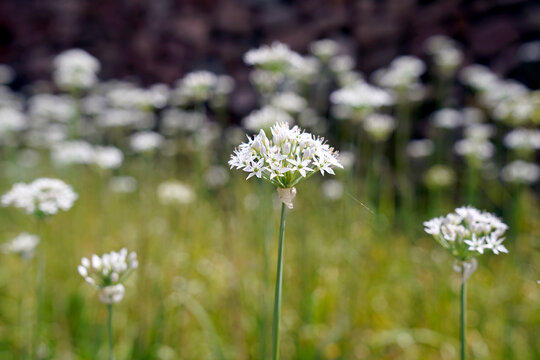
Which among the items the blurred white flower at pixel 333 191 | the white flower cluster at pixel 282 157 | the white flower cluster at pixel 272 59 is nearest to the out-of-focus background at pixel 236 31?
the blurred white flower at pixel 333 191

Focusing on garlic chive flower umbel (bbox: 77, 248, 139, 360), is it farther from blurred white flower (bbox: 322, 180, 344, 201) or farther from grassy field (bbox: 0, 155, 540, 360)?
blurred white flower (bbox: 322, 180, 344, 201)

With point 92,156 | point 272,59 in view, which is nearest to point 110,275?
point 272,59

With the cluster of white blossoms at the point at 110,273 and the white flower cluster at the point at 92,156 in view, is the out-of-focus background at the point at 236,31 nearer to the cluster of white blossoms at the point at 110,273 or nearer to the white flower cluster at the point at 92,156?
the white flower cluster at the point at 92,156

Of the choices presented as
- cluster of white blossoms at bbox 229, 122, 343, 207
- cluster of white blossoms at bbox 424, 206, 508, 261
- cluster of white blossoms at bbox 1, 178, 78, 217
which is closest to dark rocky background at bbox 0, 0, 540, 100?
cluster of white blossoms at bbox 424, 206, 508, 261

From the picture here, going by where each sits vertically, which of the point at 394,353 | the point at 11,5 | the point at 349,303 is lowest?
the point at 394,353

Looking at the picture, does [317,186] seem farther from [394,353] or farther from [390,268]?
[394,353]

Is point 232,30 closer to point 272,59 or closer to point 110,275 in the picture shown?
point 272,59

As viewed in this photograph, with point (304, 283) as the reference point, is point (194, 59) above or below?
above

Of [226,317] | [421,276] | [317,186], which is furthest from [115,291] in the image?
[317,186]
